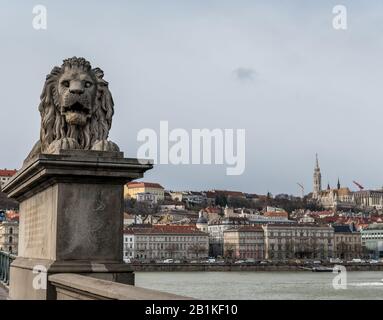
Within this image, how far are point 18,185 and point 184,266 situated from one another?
105 metres

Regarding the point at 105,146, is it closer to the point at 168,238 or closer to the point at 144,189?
the point at 168,238

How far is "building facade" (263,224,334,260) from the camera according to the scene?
13988cm

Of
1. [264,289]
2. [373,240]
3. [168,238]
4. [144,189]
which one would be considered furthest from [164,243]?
[264,289]

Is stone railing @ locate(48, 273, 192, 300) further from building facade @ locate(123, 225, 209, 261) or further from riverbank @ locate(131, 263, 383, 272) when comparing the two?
building facade @ locate(123, 225, 209, 261)

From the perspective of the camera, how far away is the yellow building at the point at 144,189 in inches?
7082

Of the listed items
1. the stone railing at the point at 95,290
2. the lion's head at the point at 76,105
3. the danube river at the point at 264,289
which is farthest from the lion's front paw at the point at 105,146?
the danube river at the point at 264,289

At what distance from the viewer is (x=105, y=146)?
5.44 meters

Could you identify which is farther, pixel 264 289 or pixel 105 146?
pixel 264 289

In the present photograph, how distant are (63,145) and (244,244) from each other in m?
134

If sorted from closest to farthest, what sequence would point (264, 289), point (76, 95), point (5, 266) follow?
1. point (76, 95)
2. point (5, 266)
3. point (264, 289)

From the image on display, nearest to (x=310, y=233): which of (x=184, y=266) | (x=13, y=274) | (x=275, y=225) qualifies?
(x=275, y=225)

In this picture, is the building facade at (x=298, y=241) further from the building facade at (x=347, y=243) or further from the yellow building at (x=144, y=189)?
the yellow building at (x=144, y=189)

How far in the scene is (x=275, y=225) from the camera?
141875mm
